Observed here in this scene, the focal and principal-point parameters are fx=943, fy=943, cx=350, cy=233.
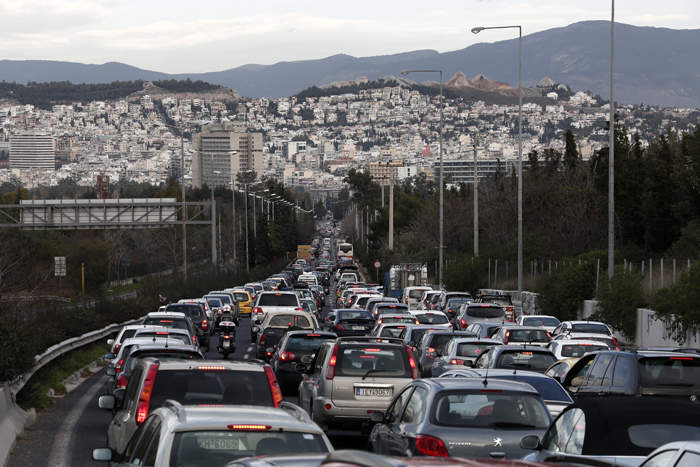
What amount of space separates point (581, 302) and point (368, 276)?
70375 mm

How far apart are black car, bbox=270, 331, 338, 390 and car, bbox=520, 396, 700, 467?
1142cm

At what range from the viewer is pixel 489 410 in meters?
9.25

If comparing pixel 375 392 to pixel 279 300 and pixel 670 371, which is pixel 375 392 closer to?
pixel 670 371

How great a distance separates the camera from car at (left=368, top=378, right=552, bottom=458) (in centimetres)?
885

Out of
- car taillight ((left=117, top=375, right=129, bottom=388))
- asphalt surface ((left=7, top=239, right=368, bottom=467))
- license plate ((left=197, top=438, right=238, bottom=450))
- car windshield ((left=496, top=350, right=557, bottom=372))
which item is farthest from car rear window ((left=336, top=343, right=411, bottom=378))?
license plate ((left=197, top=438, right=238, bottom=450))

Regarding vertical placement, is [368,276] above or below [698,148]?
below

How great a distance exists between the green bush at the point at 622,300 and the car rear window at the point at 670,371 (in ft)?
72.7

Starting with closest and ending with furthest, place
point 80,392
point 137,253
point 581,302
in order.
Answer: point 80,392
point 581,302
point 137,253

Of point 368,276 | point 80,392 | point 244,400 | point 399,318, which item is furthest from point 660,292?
point 368,276

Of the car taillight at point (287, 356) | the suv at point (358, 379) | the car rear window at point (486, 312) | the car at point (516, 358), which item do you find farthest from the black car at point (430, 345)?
the car rear window at point (486, 312)

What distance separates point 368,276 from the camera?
11069 cm

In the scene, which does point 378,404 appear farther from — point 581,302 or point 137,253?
point 137,253

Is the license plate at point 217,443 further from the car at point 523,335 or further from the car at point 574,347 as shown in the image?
the car at point 523,335

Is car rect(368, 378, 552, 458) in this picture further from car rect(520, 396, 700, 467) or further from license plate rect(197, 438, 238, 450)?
license plate rect(197, 438, 238, 450)
